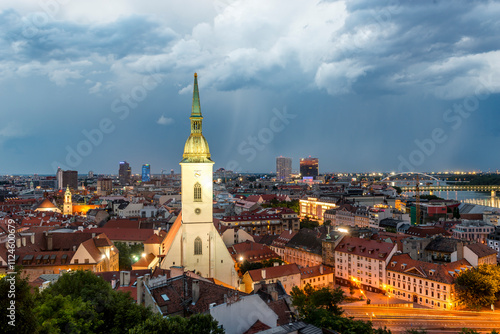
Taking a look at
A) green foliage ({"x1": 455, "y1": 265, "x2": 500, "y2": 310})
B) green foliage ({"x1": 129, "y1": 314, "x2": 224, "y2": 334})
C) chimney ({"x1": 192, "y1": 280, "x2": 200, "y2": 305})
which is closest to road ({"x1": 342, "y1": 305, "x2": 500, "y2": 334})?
green foliage ({"x1": 455, "y1": 265, "x2": 500, "y2": 310})

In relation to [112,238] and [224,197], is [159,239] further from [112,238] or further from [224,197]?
[224,197]

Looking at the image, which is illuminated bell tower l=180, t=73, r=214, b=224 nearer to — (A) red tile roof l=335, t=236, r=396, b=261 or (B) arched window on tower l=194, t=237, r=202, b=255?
(B) arched window on tower l=194, t=237, r=202, b=255

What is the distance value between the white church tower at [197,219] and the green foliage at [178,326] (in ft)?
64.4

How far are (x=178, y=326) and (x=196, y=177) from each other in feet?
70.7

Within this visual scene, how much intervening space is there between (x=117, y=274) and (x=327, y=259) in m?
33.1

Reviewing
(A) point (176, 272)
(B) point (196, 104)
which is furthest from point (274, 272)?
(B) point (196, 104)

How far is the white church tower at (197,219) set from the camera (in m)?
36.9

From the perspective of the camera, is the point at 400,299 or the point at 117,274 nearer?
the point at 117,274

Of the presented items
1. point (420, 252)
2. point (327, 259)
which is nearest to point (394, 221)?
point (420, 252)

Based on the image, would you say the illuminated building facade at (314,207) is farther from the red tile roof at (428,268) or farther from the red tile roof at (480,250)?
the red tile roof at (428,268)

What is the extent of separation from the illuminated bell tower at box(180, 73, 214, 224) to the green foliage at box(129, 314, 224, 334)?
20046 mm

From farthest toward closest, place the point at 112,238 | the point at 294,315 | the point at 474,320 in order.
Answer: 1. the point at 112,238
2. the point at 474,320
3. the point at 294,315

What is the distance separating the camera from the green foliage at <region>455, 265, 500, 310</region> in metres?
42.8

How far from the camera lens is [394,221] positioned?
9244cm
